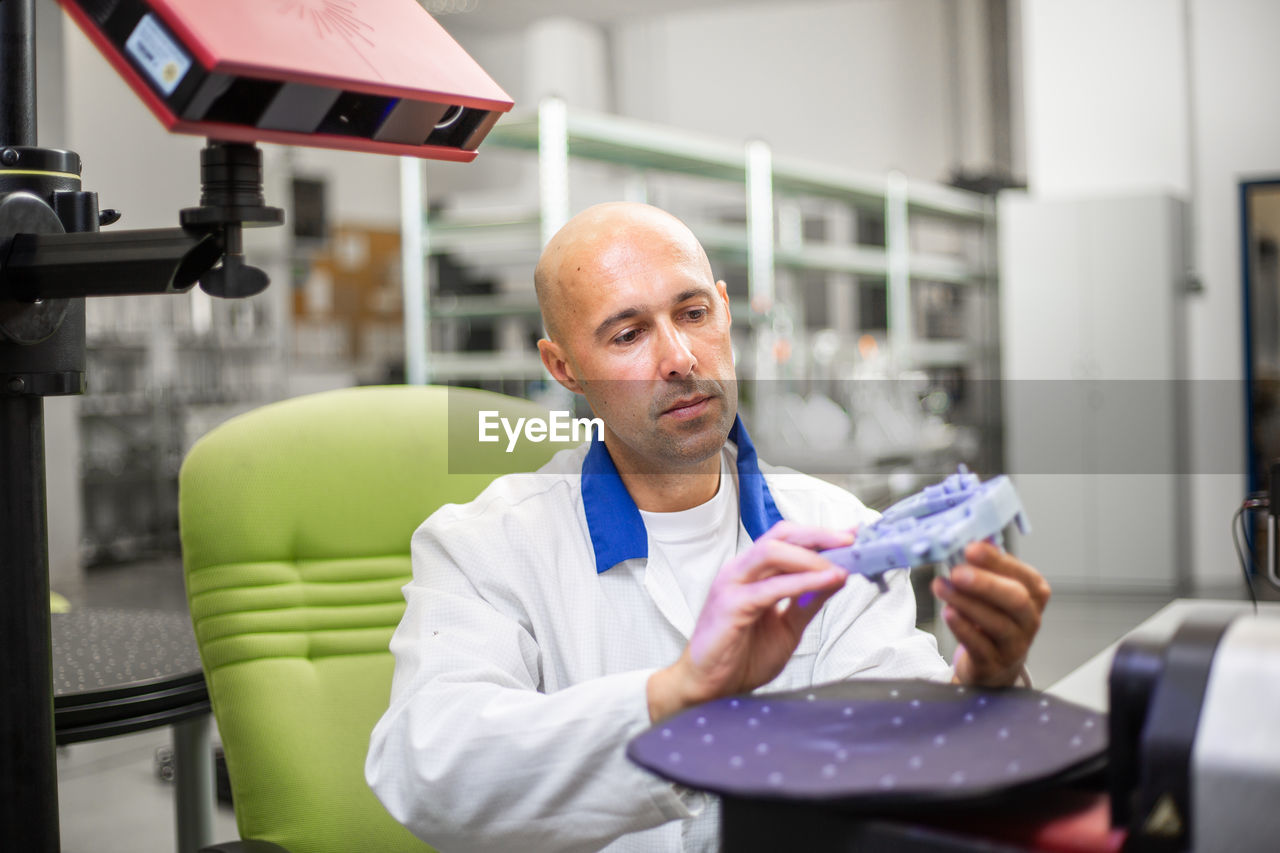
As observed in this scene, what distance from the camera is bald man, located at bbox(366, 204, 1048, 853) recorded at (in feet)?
2.84

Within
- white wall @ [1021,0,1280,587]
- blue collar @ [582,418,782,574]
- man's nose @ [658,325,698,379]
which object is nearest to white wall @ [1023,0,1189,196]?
white wall @ [1021,0,1280,587]

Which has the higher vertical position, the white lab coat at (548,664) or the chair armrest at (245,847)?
the white lab coat at (548,664)

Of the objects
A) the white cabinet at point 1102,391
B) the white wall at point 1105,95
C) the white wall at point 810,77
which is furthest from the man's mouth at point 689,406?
the white wall at point 810,77

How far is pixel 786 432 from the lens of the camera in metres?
4.38

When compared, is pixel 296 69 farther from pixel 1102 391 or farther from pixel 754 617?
pixel 1102 391

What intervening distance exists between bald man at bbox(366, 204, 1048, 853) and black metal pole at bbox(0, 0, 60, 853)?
0.93 feet

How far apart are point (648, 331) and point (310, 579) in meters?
0.50

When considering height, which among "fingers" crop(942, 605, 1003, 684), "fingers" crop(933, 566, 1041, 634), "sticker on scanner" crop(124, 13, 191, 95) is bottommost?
"fingers" crop(942, 605, 1003, 684)

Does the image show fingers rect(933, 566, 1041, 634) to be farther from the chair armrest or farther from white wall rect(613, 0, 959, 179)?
white wall rect(613, 0, 959, 179)

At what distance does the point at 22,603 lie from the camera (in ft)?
2.42

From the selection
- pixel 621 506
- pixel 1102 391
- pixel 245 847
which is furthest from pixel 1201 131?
pixel 245 847

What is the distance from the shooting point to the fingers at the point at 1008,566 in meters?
0.71

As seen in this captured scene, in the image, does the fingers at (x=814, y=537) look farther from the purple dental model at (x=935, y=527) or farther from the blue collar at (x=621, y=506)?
the blue collar at (x=621, y=506)

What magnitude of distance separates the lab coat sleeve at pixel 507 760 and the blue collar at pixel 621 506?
0.22m
